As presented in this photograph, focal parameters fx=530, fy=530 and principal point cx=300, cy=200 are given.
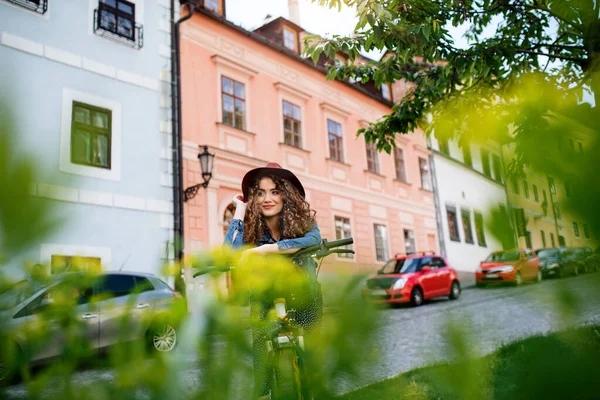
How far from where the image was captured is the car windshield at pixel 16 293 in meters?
0.45

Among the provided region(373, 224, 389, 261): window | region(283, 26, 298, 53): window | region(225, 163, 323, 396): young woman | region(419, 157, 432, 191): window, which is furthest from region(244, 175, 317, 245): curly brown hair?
region(419, 157, 432, 191): window

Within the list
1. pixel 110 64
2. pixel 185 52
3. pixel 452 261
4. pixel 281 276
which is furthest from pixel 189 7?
pixel 452 261

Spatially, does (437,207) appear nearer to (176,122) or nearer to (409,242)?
(409,242)

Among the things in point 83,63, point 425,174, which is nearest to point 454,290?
point 425,174

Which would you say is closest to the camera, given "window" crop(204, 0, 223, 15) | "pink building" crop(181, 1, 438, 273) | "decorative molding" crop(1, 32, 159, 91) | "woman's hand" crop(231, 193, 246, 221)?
"woman's hand" crop(231, 193, 246, 221)

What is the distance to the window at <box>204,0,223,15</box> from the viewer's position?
13.8 meters

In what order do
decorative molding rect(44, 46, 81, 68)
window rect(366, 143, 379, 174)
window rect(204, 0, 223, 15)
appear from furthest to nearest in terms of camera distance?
window rect(366, 143, 379, 174)
window rect(204, 0, 223, 15)
decorative molding rect(44, 46, 81, 68)

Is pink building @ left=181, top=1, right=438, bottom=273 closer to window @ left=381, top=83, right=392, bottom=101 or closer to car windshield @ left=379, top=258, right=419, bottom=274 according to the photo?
window @ left=381, top=83, right=392, bottom=101

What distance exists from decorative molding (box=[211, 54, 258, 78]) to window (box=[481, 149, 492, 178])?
13.1 metres

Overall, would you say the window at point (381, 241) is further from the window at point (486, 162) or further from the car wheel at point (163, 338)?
the car wheel at point (163, 338)

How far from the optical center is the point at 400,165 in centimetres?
2019

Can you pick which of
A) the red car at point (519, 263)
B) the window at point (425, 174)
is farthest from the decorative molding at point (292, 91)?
the red car at point (519, 263)

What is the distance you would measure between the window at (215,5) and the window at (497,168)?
14.1m

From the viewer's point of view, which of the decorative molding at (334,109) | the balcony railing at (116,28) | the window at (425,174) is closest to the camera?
the balcony railing at (116,28)
